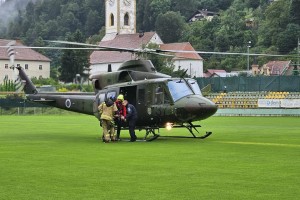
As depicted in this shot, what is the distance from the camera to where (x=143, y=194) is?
1043 cm

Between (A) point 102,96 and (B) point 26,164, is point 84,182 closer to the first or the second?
(B) point 26,164

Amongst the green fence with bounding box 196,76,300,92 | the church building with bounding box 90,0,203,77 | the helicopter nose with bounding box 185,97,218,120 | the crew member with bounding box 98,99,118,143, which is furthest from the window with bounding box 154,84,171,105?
the church building with bounding box 90,0,203,77

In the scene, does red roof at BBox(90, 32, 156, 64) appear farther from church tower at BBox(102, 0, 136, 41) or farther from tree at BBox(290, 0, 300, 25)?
tree at BBox(290, 0, 300, 25)

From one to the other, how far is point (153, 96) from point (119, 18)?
140 m

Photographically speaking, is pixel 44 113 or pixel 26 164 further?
pixel 44 113

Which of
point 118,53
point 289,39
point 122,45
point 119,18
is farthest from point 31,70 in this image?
point 289,39

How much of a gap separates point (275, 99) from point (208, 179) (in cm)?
3972

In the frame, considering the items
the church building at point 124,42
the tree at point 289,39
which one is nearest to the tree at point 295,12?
the tree at point 289,39

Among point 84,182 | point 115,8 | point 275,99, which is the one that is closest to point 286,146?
point 84,182

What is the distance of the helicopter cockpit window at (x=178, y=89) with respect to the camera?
2300 centimetres

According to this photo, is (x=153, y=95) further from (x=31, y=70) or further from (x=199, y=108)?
(x=31, y=70)

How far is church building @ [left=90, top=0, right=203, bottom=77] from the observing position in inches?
5433

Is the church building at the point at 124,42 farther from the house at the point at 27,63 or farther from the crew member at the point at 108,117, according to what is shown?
the crew member at the point at 108,117

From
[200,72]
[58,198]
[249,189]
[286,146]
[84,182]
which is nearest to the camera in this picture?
[58,198]
